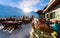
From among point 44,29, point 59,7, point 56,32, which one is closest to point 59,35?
point 56,32

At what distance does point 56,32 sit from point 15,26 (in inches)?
348

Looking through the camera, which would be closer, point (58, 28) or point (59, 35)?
point (59, 35)

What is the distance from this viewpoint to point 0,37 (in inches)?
309

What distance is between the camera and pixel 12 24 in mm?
12633

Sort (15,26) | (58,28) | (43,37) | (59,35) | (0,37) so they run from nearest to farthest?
(59,35), (58,28), (43,37), (0,37), (15,26)

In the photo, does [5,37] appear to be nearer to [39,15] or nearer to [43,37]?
[43,37]

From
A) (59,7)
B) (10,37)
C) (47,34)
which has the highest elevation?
(59,7)

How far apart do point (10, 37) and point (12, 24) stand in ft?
15.4

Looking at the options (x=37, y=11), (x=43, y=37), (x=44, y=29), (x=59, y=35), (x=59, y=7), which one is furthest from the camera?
(x=37, y=11)

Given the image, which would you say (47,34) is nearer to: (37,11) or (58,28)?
(58,28)

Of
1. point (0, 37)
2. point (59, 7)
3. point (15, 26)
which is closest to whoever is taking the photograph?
point (59, 7)

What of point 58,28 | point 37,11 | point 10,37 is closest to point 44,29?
point 58,28

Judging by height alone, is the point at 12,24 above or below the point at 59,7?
below

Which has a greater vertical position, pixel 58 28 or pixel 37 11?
pixel 37 11
